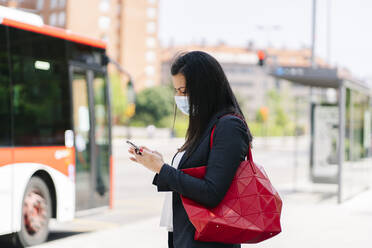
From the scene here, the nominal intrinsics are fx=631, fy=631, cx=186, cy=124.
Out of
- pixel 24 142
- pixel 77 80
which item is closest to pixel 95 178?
pixel 77 80

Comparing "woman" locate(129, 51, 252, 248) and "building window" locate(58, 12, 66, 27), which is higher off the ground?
"building window" locate(58, 12, 66, 27)

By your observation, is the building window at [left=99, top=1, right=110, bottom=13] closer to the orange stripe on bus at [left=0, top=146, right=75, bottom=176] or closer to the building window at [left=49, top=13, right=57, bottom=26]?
the building window at [left=49, top=13, right=57, bottom=26]

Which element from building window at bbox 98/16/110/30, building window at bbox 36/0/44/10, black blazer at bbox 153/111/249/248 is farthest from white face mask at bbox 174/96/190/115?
building window at bbox 98/16/110/30

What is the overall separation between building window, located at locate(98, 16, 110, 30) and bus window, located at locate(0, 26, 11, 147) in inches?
3114

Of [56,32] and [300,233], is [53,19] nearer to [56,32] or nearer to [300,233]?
[56,32]

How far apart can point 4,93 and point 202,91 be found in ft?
17.1

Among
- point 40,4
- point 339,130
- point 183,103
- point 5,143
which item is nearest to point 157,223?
point 5,143

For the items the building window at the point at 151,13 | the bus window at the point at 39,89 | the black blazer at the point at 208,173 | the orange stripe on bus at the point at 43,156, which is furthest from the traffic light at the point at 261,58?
the building window at the point at 151,13

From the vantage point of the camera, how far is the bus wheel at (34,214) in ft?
24.6

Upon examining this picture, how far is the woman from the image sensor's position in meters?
2.41

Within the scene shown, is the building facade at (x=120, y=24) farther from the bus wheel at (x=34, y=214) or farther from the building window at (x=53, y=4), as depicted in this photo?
the bus wheel at (x=34, y=214)

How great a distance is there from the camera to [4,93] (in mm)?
7301

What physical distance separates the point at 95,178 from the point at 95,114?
3.19 feet

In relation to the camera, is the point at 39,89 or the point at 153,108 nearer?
the point at 39,89
